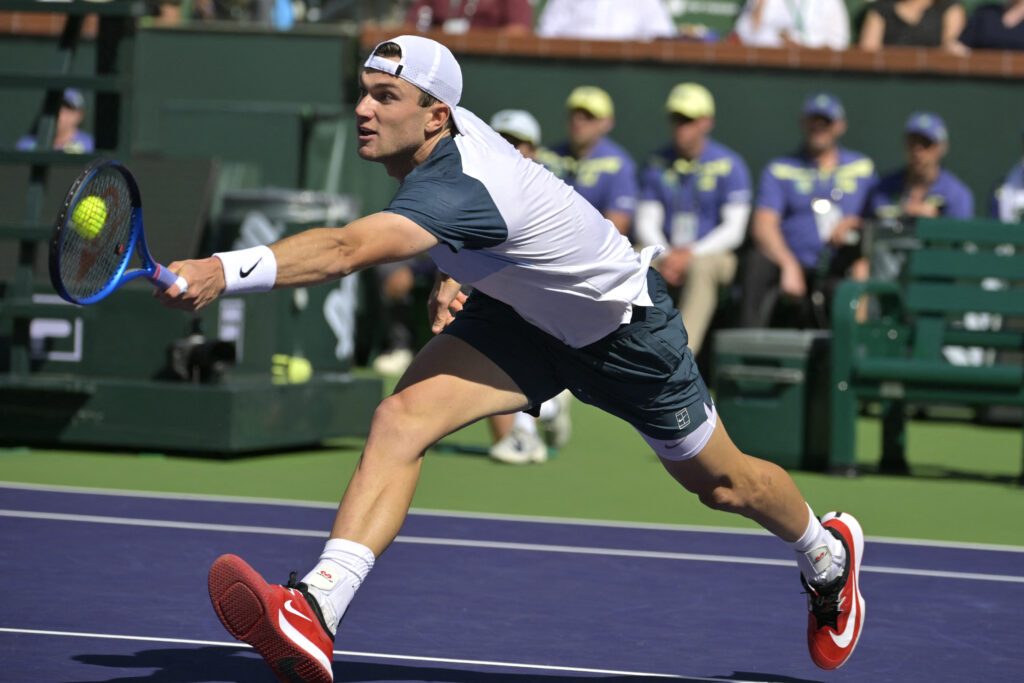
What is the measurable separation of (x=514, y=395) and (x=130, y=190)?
3.96 ft

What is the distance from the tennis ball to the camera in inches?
152

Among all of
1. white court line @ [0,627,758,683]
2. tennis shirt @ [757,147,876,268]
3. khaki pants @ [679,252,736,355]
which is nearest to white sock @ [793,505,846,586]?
white court line @ [0,627,758,683]

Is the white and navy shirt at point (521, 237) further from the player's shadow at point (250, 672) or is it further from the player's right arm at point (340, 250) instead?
the player's shadow at point (250, 672)

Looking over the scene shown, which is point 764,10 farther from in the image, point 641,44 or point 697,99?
point 697,99

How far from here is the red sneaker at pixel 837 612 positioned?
479 centimetres

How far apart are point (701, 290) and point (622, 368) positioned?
7.07m

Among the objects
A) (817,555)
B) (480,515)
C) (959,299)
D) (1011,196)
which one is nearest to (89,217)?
(817,555)

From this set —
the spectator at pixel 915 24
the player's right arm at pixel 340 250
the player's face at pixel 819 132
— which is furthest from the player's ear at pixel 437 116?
the spectator at pixel 915 24

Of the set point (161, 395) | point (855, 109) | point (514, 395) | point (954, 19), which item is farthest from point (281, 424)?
point (954, 19)

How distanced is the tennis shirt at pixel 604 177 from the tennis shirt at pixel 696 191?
28 centimetres

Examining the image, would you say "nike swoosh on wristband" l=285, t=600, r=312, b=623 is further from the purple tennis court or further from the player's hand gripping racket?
the player's hand gripping racket

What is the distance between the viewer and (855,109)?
13008 mm

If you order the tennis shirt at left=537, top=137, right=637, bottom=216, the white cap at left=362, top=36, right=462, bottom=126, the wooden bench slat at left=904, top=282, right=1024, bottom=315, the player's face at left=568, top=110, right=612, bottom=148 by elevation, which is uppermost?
the white cap at left=362, top=36, right=462, bottom=126

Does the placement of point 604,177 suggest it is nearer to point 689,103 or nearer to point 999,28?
point 689,103
